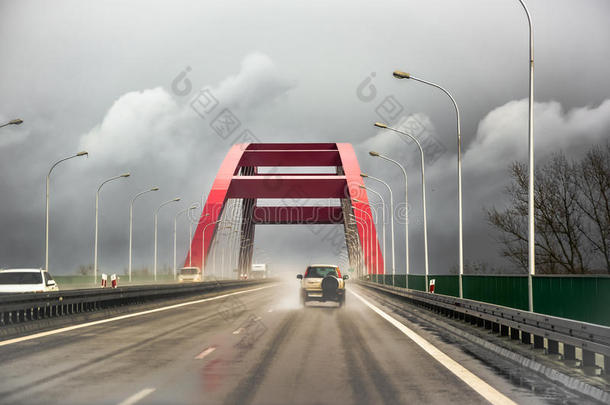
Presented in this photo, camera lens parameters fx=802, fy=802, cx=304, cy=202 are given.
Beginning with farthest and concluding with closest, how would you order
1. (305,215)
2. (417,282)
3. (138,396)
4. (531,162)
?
(305,215) < (417,282) < (531,162) < (138,396)

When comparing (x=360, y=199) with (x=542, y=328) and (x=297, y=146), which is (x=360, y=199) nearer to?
(x=297, y=146)

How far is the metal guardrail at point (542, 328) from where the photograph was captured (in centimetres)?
984

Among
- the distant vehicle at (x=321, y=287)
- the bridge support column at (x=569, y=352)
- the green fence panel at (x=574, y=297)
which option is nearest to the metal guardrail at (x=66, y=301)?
the distant vehicle at (x=321, y=287)

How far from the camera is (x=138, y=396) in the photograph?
8.55 meters

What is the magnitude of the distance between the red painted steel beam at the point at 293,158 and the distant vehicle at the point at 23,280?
59.7 metres

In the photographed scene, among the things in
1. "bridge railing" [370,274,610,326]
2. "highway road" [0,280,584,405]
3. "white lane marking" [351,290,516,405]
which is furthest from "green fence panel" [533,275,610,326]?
"white lane marking" [351,290,516,405]

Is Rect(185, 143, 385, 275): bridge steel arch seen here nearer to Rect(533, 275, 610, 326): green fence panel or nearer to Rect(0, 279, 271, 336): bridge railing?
Rect(0, 279, 271, 336): bridge railing

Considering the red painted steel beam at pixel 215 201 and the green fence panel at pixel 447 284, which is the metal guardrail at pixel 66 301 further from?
the red painted steel beam at pixel 215 201

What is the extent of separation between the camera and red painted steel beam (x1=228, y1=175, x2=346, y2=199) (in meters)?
78.0

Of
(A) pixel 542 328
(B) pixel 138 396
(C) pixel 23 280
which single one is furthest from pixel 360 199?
(B) pixel 138 396

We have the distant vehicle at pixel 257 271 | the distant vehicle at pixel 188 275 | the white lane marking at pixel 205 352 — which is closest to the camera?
the white lane marking at pixel 205 352

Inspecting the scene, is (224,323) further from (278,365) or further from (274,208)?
(274,208)

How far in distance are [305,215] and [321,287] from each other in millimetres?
74001

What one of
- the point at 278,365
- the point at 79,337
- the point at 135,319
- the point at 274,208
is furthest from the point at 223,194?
the point at 278,365
